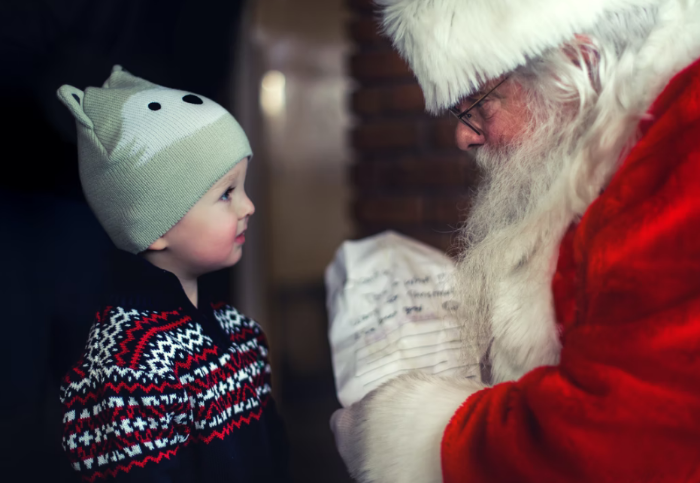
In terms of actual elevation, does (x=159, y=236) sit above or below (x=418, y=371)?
above

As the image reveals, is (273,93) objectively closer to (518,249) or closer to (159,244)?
(159,244)

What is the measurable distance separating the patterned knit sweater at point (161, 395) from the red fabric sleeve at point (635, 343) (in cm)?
47

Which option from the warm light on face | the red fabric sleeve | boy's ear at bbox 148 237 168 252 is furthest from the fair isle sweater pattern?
the warm light on face

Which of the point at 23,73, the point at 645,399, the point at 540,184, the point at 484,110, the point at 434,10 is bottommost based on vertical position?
the point at 645,399

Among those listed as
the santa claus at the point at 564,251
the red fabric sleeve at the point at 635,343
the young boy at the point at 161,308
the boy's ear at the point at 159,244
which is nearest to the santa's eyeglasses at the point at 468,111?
the santa claus at the point at 564,251

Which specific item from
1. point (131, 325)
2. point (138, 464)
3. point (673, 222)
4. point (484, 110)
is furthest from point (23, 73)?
point (673, 222)

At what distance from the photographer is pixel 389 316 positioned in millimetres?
1113

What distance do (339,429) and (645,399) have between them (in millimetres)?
504

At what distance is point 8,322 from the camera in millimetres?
1025

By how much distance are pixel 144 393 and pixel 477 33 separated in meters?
0.68

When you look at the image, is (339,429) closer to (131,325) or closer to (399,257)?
(131,325)

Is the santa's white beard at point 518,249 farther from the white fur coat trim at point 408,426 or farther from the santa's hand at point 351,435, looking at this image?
the santa's hand at point 351,435

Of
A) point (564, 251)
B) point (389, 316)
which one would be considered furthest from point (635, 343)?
point (389, 316)

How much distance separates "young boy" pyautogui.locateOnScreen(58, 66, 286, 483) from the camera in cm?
83
